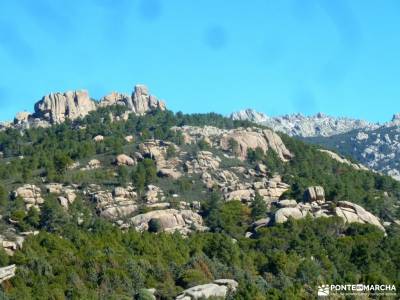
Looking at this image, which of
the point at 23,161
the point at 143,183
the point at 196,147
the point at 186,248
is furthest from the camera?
the point at 196,147

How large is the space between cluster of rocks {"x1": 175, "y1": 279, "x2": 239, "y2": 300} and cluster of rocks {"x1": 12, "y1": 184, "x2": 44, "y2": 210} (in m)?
56.1

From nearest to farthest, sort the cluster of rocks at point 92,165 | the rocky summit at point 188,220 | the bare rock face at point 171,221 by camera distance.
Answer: the rocky summit at point 188,220, the bare rock face at point 171,221, the cluster of rocks at point 92,165

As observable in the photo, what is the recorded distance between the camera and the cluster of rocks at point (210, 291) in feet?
295

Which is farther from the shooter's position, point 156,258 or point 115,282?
point 156,258

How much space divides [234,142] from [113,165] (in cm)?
3490

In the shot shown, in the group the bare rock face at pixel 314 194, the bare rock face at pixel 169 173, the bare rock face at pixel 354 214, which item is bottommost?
the bare rock face at pixel 354 214

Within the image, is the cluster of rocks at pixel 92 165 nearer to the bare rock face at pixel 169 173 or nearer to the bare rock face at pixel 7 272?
the bare rock face at pixel 169 173

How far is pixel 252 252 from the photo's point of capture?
12319cm

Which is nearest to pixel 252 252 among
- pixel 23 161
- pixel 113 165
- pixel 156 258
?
pixel 156 258

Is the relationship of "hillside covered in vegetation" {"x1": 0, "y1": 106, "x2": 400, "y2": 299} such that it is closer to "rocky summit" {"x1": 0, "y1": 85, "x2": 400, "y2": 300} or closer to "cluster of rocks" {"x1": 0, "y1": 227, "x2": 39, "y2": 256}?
"rocky summit" {"x1": 0, "y1": 85, "x2": 400, "y2": 300}

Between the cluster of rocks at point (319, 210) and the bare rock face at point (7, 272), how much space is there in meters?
57.0

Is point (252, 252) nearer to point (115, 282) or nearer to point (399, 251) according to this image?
point (399, 251)

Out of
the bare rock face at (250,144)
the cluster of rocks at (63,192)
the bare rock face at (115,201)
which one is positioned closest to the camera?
the cluster of rocks at (63,192)

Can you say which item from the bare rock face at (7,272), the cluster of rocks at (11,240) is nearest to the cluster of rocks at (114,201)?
the cluster of rocks at (11,240)
